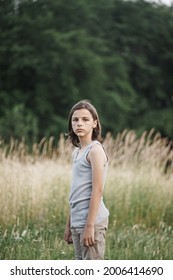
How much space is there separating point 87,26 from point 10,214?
66.1 ft

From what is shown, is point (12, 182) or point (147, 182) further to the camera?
point (147, 182)

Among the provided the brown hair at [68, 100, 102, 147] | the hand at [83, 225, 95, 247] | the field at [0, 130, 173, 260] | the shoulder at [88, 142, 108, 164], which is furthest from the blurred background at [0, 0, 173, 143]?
the hand at [83, 225, 95, 247]

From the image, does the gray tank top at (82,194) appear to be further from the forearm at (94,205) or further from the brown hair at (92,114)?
the brown hair at (92,114)

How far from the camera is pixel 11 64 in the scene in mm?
22141

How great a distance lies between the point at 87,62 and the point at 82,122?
19.6 m

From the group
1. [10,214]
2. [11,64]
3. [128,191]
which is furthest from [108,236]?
[11,64]

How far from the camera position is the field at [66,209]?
16.3 feet

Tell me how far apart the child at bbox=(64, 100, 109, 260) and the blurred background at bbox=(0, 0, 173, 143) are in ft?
50.1

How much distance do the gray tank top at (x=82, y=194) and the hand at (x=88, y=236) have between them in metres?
0.06

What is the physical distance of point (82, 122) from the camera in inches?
145

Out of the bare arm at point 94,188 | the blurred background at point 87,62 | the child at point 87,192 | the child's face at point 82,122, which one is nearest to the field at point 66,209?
the child at point 87,192

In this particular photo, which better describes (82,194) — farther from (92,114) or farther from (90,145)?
(92,114)

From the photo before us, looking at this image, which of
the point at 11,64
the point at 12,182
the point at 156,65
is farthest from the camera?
the point at 156,65

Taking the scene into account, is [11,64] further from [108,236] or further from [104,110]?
[108,236]
